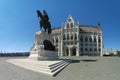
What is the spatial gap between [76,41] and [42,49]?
166ft

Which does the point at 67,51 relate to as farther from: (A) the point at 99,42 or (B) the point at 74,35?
(A) the point at 99,42

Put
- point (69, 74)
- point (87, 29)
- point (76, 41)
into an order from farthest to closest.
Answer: point (87, 29) < point (76, 41) < point (69, 74)

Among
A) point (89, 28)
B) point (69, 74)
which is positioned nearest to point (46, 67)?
point (69, 74)

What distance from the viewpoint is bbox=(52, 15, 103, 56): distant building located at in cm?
7538

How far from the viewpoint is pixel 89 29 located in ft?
273

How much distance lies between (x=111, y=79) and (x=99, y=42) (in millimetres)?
71543

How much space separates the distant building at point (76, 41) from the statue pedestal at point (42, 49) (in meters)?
46.6

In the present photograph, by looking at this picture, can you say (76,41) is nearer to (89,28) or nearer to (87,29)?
(87,29)

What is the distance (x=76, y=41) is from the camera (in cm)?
7488

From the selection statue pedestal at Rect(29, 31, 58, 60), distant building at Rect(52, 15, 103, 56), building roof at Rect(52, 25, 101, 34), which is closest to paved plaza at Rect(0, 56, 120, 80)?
statue pedestal at Rect(29, 31, 58, 60)

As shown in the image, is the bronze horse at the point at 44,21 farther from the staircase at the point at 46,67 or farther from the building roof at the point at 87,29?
the building roof at the point at 87,29

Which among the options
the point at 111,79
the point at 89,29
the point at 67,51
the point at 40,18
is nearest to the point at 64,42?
the point at 67,51

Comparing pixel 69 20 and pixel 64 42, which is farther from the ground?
pixel 69 20

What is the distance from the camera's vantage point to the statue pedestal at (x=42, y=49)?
981 inches
